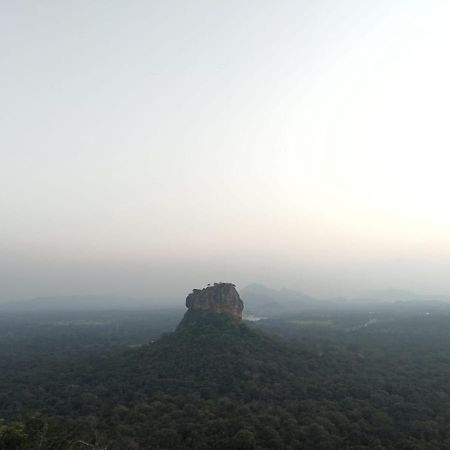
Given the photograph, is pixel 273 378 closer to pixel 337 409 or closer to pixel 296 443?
pixel 337 409

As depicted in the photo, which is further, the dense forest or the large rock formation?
the large rock formation

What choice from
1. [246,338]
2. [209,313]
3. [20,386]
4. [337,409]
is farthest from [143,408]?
[209,313]

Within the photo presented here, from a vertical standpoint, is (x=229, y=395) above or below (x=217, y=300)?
below

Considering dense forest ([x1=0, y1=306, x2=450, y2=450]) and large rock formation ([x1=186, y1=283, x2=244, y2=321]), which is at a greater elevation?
Answer: large rock formation ([x1=186, y1=283, x2=244, y2=321])

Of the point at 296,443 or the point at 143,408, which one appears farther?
the point at 143,408

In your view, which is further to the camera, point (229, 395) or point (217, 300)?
point (217, 300)
